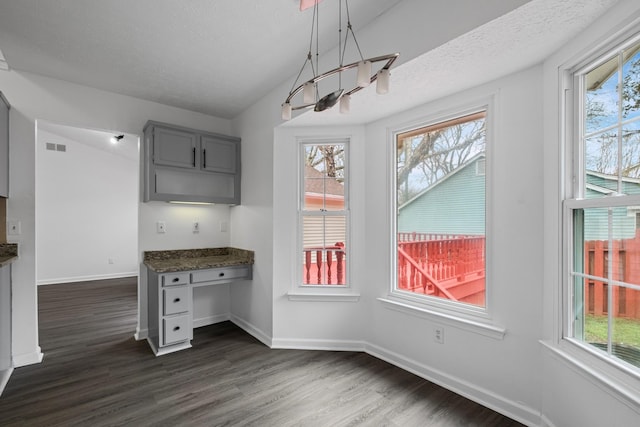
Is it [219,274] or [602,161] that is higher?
[602,161]

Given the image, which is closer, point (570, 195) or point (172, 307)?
point (570, 195)

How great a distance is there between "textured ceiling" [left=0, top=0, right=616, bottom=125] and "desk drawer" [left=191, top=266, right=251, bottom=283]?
1675 mm

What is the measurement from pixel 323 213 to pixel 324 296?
2.69ft

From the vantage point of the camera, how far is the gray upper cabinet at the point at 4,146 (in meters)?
2.36

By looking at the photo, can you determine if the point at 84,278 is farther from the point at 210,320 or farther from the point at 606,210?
the point at 606,210

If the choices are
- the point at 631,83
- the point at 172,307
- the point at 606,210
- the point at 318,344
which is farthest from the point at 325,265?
the point at 631,83

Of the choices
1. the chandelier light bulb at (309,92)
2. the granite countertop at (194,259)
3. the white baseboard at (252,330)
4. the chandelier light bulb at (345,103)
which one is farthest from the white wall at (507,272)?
the granite countertop at (194,259)

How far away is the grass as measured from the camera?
→ 4.50 ft

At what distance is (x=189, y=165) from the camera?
3221mm

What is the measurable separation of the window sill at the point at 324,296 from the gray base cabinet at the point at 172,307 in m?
0.88

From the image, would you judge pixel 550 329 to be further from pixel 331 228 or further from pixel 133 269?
pixel 133 269

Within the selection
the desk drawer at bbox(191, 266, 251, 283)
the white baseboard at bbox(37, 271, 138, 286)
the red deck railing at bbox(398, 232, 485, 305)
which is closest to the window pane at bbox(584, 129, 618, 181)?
the red deck railing at bbox(398, 232, 485, 305)

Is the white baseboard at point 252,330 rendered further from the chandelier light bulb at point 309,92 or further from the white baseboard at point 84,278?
the white baseboard at point 84,278

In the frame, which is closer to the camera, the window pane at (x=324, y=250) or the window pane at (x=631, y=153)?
the window pane at (x=631, y=153)
